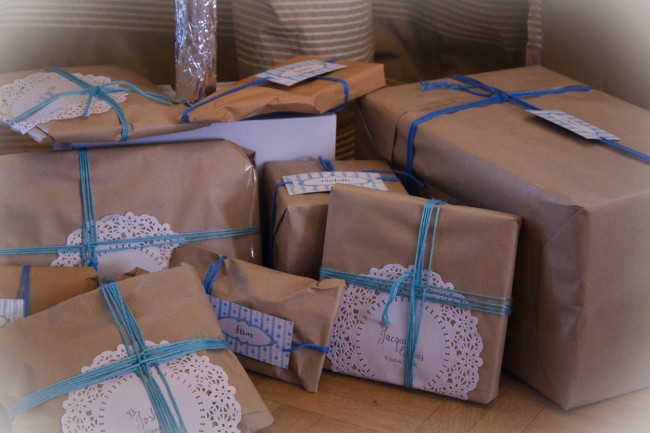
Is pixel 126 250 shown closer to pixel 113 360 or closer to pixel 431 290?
pixel 113 360

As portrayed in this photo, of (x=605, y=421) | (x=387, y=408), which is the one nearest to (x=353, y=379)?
(x=387, y=408)

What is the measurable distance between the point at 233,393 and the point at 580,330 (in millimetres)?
419

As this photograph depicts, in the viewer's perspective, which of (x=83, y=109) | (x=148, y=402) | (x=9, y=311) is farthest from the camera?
(x=83, y=109)

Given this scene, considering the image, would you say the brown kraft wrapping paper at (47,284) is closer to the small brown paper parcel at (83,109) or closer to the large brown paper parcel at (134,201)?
the large brown paper parcel at (134,201)

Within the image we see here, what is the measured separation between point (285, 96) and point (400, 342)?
0.38m

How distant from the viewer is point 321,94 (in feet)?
3.63

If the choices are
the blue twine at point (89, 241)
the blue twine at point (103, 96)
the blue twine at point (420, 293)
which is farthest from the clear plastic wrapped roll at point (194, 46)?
the blue twine at point (420, 293)

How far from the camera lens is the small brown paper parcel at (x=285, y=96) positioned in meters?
1.05

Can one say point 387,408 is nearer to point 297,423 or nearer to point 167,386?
point 297,423

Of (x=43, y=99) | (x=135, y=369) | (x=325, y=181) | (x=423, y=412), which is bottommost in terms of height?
(x=423, y=412)

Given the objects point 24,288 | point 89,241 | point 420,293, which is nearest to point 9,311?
point 24,288

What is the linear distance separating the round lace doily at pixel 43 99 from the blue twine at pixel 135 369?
27 centimetres

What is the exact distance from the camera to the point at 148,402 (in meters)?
0.82

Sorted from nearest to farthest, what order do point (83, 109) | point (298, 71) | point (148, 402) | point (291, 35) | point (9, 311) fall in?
point (148, 402)
point (9, 311)
point (83, 109)
point (298, 71)
point (291, 35)
